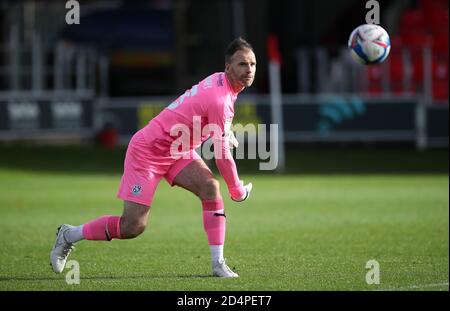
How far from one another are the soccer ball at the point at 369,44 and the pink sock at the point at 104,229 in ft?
9.81

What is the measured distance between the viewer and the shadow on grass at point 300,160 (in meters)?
24.1

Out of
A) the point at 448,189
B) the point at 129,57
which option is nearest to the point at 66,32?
the point at 129,57

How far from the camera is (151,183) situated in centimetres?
1000

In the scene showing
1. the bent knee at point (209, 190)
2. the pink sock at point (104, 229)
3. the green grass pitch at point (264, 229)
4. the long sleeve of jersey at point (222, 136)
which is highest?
the long sleeve of jersey at point (222, 136)

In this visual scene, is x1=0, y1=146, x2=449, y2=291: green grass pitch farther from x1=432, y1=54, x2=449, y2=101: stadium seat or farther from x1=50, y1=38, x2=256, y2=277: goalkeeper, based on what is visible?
x1=432, y1=54, x2=449, y2=101: stadium seat

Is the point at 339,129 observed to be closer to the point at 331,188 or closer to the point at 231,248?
the point at 331,188

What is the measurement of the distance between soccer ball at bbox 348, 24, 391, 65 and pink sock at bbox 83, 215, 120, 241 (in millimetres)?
2990

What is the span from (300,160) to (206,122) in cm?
1675

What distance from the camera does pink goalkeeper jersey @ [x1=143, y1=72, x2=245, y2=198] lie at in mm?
9766

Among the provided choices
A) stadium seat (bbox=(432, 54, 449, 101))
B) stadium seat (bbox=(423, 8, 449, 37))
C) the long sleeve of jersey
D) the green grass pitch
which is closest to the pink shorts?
the long sleeve of jersey

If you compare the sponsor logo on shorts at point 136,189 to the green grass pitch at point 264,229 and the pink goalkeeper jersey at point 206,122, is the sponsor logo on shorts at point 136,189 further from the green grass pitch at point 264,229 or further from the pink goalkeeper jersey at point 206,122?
the green grass pitch at point 264,229

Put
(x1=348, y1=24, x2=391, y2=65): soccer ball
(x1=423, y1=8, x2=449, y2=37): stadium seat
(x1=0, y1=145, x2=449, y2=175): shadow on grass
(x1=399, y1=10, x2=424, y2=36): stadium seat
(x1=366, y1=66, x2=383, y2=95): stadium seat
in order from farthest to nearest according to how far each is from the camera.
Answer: (x1=399, y1=10, x2=424, y2=36): stadium seat → (x1=366, y1=66, x2=383, y2=95): stadium seat → (x1=423, y1=8, x2=449, y2=37): stadium seat → (x1=0, y1=145, x2=449, y2=175): shadow on grass → (x1=348, y1=24, x2=391, y2=65): soccer ball

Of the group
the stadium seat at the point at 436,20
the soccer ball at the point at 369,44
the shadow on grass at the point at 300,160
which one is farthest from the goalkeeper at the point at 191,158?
the stadium seat at the point at 436,20

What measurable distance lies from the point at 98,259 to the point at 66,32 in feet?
84.5
